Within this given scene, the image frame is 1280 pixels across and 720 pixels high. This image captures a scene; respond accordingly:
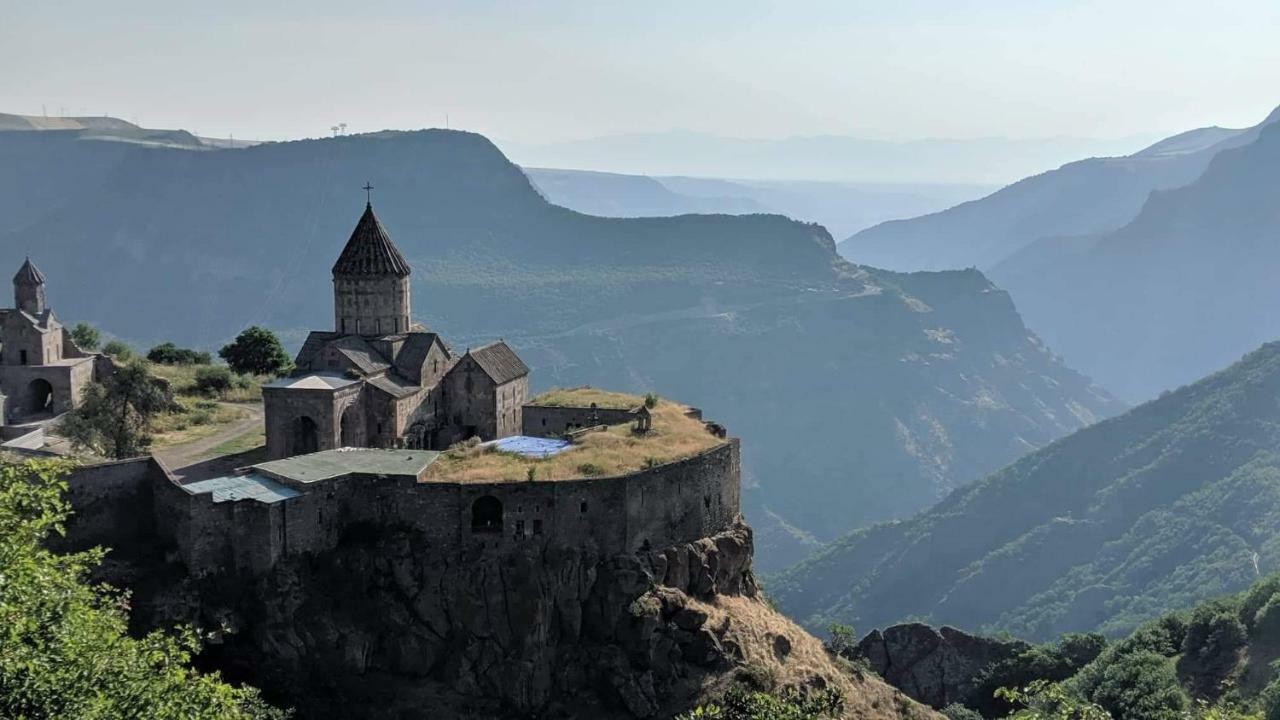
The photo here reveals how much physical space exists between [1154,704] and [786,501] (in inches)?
5602

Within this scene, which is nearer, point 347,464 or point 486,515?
point 486,515

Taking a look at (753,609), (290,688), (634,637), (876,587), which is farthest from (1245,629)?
(876,587)

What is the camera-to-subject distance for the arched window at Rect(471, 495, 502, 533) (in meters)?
44.7

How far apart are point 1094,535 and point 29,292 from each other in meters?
117

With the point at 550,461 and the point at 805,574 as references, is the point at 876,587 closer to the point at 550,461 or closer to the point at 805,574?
the point at 805,574

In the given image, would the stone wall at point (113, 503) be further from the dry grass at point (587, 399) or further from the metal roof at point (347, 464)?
the dry grass at point (587, 399)

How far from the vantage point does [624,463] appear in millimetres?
47125

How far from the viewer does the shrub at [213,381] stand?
68125 mm

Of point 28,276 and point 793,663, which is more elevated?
point 28,276

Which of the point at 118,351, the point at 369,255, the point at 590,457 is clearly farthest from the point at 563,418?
the point at 118,351

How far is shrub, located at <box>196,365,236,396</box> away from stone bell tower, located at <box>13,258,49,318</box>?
8.61 meters

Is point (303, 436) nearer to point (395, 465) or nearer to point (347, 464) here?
point (347, 464)

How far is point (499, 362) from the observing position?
57.9m

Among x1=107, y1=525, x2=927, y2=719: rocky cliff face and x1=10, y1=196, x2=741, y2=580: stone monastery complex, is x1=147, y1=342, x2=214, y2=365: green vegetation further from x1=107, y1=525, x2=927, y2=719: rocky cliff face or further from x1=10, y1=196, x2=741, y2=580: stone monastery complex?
x1=107, y1=525, x2=927, y2=719: rocky cliff face
